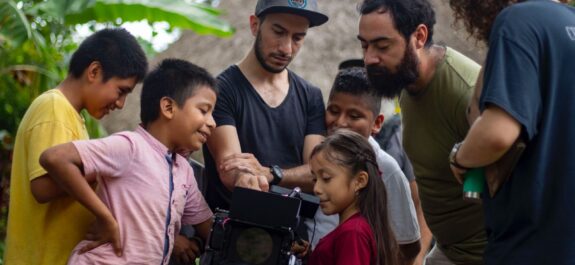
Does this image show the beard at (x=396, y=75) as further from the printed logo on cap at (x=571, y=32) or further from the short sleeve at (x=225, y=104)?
the printed logo on cap at (x=571, y=32)

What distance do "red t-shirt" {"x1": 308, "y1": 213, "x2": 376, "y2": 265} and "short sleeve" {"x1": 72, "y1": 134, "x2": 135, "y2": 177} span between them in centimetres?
79

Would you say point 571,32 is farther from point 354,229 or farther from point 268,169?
point 268,169

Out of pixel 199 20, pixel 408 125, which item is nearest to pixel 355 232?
pixel 408 125

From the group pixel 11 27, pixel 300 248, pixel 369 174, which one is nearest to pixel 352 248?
pixel 300 248

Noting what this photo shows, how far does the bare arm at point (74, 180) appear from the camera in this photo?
132 inches

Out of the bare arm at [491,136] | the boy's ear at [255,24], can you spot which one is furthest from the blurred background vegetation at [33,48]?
the bare arm at [491,136]

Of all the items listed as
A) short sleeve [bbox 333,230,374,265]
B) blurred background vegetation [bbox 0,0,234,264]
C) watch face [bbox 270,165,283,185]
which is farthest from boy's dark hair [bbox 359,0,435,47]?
blurred background vegetation [bbox 0,0,234,264]

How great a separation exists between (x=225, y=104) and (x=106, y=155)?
3.12 ft

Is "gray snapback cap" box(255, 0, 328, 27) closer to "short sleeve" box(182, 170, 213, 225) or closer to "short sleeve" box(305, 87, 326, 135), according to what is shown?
"short sleeve" box(305, 87, 326, 135)

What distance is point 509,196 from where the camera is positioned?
3.00m

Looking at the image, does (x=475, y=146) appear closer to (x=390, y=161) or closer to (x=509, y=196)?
(x=509, y=196)

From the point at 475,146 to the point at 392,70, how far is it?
1.09 metres

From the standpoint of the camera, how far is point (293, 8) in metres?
4.44

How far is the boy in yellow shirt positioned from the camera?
11.7ft
